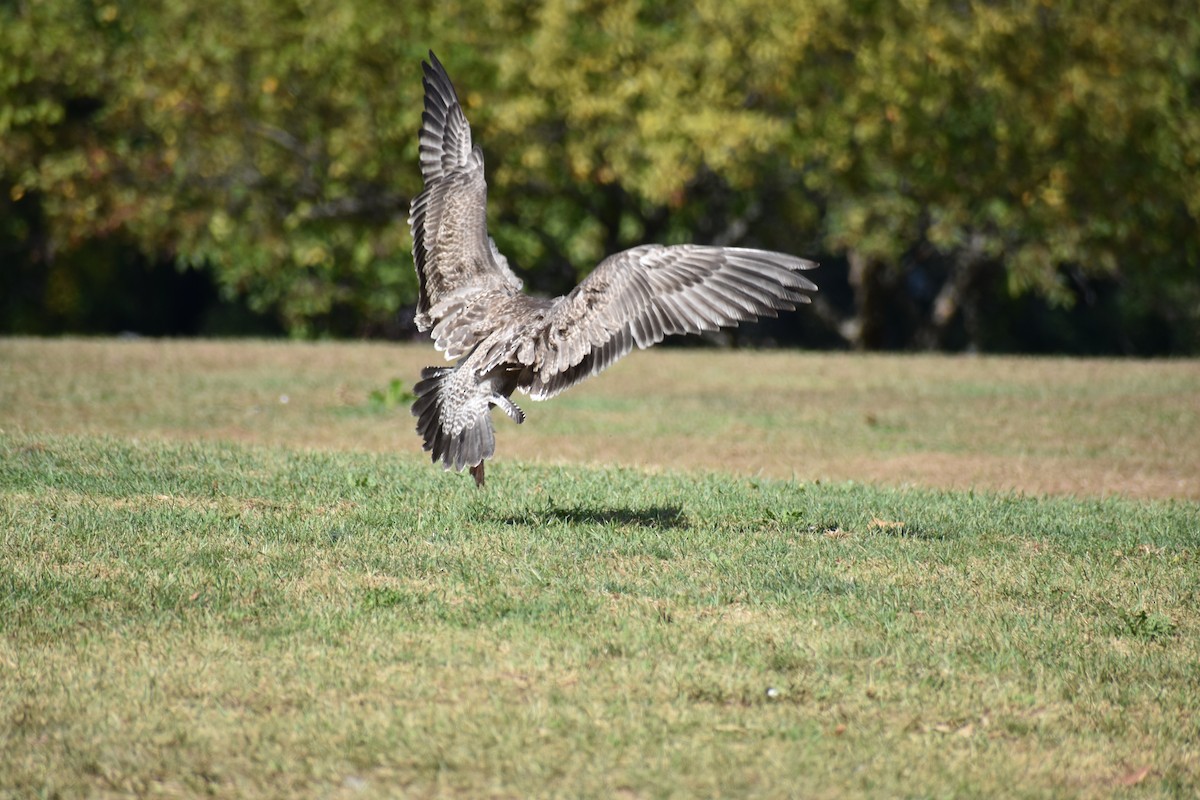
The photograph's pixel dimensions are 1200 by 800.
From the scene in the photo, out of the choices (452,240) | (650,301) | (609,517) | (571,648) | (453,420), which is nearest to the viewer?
(571,648)

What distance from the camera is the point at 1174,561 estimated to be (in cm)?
814

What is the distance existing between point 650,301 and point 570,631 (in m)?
2.11

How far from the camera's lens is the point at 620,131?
24469 millimetres

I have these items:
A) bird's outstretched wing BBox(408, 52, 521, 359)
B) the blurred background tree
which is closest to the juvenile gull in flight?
bird's outstretched wing BBox(408, 52, 521, 359)

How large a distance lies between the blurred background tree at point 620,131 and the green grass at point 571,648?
16.1 m

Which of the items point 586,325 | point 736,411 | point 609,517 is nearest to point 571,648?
point 586,325

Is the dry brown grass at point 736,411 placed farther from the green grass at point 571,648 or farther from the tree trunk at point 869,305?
the tree trunk at point 869,305

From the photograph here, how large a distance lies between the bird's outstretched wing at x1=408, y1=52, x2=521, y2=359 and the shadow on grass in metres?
0.96

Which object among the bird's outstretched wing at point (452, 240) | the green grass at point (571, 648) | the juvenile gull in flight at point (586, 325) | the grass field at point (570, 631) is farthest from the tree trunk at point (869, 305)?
the juvenile gull in flight at point (586, 325)

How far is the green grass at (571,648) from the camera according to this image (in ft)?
16.8

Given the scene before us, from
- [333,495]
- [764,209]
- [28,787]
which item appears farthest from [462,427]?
[764,209]

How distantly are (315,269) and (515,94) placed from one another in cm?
535

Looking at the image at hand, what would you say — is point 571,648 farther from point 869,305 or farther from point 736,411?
point 869,305

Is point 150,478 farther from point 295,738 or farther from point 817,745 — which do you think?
point 817,745
